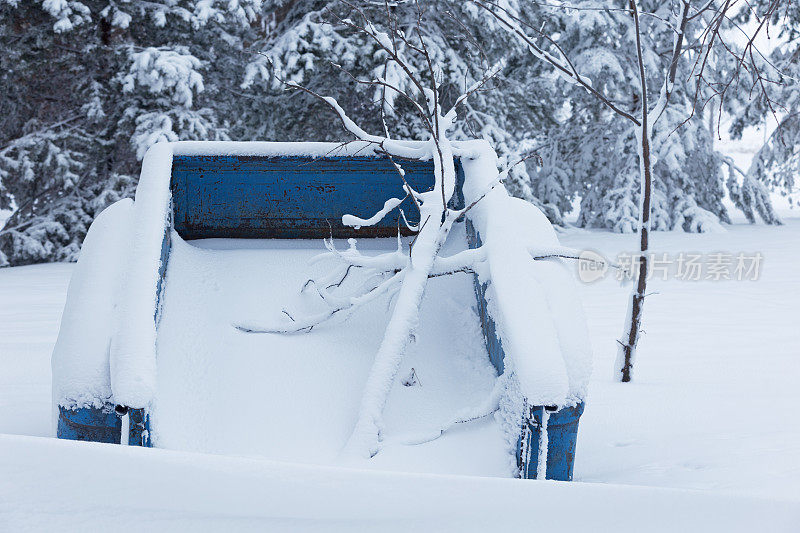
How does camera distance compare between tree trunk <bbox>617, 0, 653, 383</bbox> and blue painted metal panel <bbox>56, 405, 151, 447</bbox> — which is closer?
blue painted metal panel <bbox>56, 405, 151, 447</bbox>

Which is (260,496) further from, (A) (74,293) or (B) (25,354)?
(B) (25,354)

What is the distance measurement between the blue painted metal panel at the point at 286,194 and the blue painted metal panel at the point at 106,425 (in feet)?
4.99

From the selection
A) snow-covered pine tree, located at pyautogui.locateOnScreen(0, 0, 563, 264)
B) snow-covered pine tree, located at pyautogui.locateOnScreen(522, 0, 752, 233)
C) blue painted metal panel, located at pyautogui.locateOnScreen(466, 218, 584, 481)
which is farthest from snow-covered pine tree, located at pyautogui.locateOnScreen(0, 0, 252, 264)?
blue painted metal panel, located at pyautogui.locateOnScreen(466, 218, 584, 481)

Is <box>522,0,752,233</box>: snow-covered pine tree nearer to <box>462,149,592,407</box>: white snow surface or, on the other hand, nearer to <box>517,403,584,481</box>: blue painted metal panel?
<box>462,149,592,407</box>: white snow surface

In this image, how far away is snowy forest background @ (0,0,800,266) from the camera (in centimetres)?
1001

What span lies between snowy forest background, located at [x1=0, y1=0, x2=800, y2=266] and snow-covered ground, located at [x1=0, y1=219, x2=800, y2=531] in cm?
446

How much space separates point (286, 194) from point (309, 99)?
7.87 m

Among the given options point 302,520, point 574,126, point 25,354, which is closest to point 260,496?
point 302,520

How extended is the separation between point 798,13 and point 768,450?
12148 mm

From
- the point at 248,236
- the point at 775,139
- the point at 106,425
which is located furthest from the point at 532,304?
the point at 775,139

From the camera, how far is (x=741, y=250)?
9.93m

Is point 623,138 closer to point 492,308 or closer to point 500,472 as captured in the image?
point 492,308

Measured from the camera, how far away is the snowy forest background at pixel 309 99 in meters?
10.0

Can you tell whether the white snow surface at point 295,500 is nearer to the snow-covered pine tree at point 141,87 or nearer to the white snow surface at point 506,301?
the white snow surface at point 506,301
